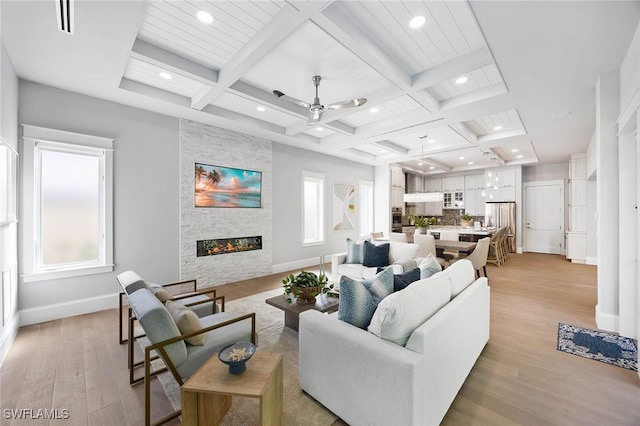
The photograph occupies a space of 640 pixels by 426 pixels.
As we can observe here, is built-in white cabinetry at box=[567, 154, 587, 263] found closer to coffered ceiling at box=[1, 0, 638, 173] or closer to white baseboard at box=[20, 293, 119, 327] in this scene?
coffered ceiling at box=[1, 0, 638, 173]

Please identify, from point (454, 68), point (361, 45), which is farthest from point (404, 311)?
point (454, 68)

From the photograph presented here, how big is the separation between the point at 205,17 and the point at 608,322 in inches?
211

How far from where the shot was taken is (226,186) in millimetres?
5047

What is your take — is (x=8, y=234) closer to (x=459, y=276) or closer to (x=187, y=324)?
(x=187, y=324)

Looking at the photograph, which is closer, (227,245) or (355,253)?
(355,253)

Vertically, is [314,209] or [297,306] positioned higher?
[314,209]

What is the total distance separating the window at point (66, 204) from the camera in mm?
3237

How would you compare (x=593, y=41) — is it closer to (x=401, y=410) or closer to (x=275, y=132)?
(x=401, y=410)

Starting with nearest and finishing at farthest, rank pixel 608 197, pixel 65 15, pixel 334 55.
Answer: pixel 65 15 → pixel 334 55 → pixel 608 197

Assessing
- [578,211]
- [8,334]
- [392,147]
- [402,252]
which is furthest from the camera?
[578,211]

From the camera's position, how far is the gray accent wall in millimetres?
4516

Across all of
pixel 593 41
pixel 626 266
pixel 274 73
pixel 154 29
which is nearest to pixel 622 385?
pixel 626 266

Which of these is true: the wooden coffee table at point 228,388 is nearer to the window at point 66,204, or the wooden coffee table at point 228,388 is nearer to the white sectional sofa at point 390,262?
the white sectional sofa at point 390,262

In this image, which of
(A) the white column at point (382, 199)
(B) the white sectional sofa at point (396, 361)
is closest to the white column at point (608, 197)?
(B) the white sectional sofa at point (396, 361)
